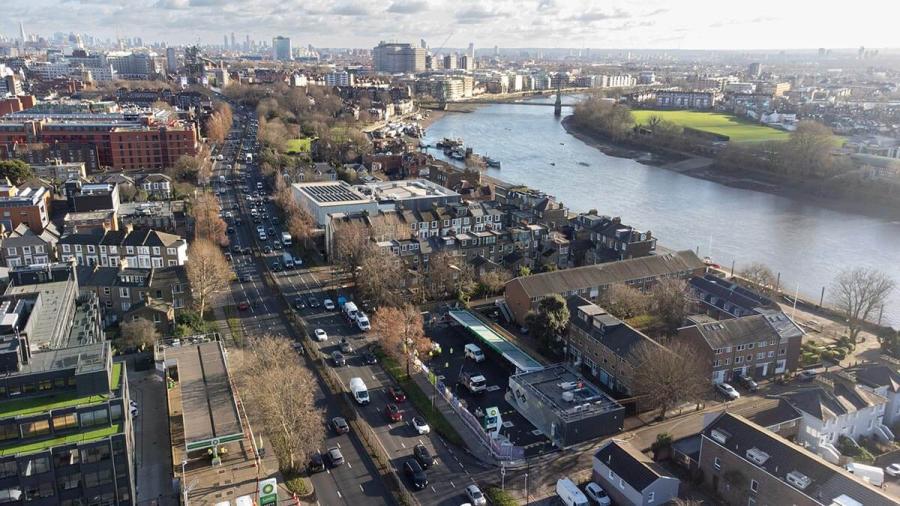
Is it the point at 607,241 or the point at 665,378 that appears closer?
the point at 665,378

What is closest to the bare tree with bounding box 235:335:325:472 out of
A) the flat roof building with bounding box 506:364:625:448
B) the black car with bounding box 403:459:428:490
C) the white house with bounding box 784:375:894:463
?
the black car with bounding box 403:459:428:490

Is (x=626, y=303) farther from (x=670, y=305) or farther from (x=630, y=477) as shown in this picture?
(x=630, y=477)

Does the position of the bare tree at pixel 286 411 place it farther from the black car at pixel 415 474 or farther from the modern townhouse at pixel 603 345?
the modern townhouse at pixel 603 345

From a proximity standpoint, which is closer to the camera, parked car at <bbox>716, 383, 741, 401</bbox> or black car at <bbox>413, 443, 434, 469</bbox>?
black car at <bbox>413, 443, 434, 469</bbox>

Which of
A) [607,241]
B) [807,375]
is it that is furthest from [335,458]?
[607,241]

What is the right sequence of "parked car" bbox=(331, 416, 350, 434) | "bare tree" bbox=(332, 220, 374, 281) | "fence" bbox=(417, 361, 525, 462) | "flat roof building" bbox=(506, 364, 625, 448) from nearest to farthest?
1. "fence" bbox=(417, 361, 525, 462)
2. "flat roof building" bbox=(506, 364, 625, 448)
3. "parked car" bbox=(331, 416, 350, 434)
4. "bare tree" bbox=(332, 220, 374, 281)

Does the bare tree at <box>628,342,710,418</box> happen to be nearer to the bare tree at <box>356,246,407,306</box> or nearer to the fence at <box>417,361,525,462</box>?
the fence at <box>417,361,525,462</box>

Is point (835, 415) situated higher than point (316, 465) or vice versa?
point (835, 415)

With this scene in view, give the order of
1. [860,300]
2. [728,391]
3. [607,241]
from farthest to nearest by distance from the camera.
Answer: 1. [607,241]
2. [860,300]
3. [728,391]
